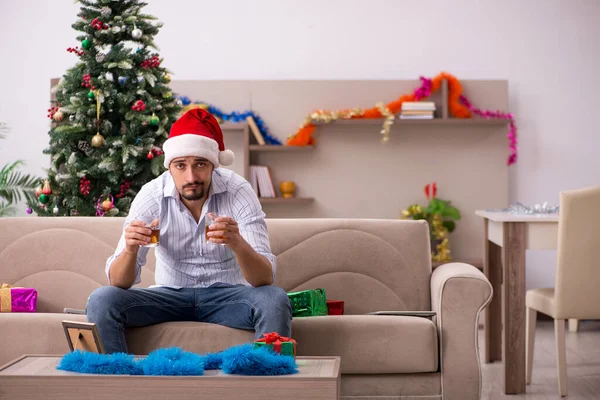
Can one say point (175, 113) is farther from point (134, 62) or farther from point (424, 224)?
point (424, 224)

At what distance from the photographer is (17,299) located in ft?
10.9

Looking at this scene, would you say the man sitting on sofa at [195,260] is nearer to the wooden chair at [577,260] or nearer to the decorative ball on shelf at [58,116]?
the decorative ball on shelf at [58,116]

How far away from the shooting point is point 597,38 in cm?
656

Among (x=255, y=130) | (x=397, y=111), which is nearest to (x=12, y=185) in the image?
(x=255, y=130)

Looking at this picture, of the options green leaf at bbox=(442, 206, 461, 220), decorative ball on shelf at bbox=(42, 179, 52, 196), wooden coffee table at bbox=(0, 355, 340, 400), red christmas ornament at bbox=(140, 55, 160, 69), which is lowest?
green leaf at bbox=(442, 206, 461, 220)

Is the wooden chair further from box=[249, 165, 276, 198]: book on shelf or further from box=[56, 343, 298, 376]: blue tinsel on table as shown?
box=[249, 165, 276, 198]: book on shelf

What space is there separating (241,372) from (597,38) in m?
5.30

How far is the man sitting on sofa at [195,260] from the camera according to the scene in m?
2.79

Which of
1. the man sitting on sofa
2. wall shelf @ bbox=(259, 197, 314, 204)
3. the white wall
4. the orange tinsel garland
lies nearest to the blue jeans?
the man sitting on sofa

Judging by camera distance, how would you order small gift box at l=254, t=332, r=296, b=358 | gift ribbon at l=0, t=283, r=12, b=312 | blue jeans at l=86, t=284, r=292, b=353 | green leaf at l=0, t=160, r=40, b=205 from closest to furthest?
1. small gift box at l=254, t=332, r=296, b=358
2. blue jeans at l=86, t=284, r=292, b=353
3. gift ribbon at l=0, t=283, r=12, b=312
4. green leaf at l=0, t=160, r=40, b=205

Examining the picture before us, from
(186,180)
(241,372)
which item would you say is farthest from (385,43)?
(241,372)

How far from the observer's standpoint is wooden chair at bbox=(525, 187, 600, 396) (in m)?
3.81

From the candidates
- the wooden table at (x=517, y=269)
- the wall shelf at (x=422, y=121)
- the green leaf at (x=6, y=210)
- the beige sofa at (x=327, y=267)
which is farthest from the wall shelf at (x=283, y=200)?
the beige sofa at (x=327, y=267)

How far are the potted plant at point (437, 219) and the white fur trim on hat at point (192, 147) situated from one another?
326cm
